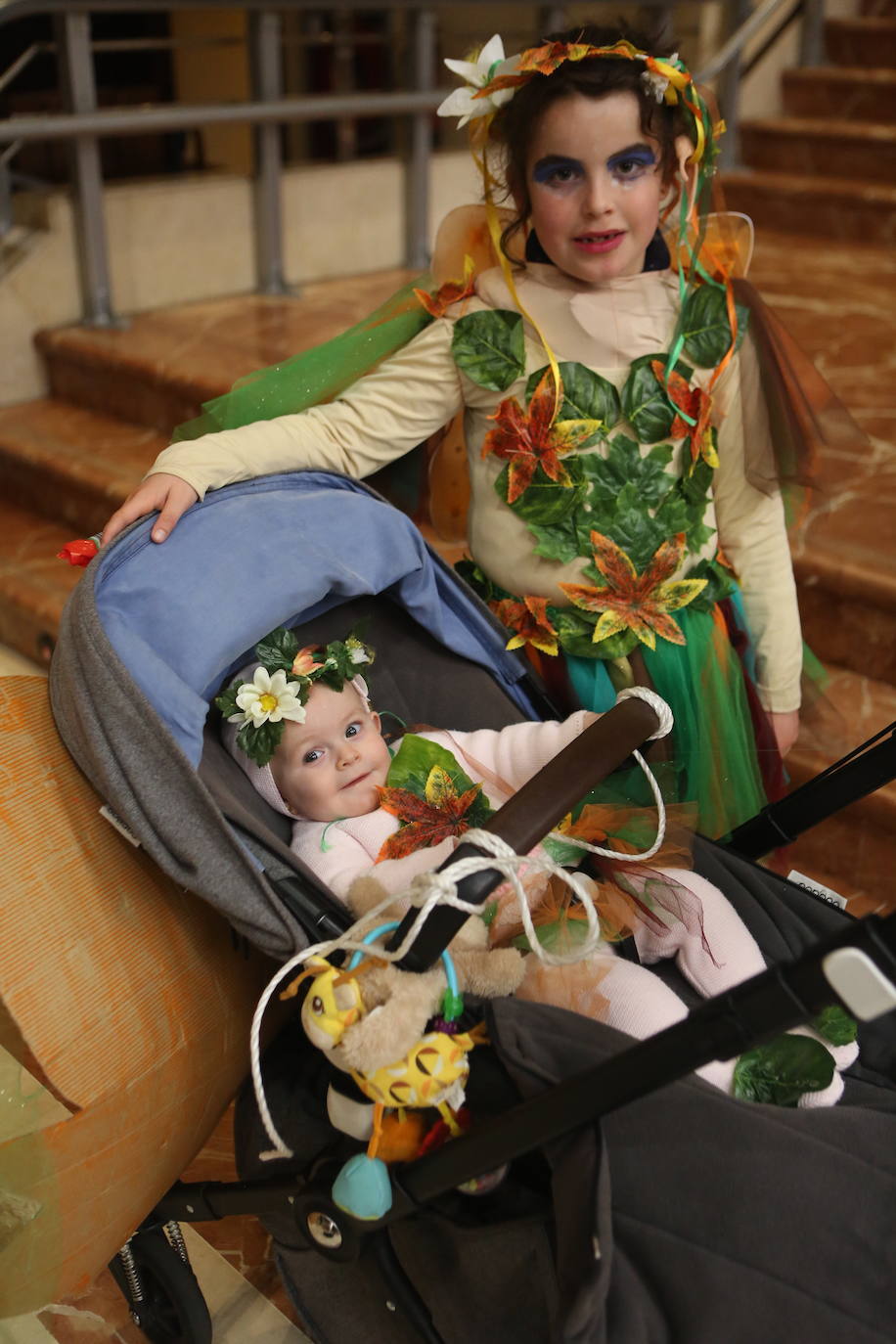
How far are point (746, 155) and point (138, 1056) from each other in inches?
168

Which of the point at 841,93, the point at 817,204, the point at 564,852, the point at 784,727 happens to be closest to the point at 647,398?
the point at 784,727

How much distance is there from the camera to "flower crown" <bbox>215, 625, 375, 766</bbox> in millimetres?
1237

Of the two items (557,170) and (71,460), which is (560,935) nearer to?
(557,170)

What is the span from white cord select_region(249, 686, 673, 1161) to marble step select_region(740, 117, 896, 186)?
3.72 meters

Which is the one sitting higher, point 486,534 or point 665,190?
point 665,190

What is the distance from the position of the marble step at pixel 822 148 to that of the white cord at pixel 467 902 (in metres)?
3.72

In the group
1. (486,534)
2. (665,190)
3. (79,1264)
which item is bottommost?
(79,1264)

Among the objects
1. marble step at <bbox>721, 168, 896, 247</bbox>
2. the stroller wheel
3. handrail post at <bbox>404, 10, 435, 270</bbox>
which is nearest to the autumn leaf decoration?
the stroller wheel

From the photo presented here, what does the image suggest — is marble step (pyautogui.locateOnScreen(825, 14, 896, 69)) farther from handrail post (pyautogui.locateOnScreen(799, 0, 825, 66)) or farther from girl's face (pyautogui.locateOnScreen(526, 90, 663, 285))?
girl's face (pyautogui.locateOnScreen(526, 90, 663, 285))

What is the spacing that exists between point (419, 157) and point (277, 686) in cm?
295

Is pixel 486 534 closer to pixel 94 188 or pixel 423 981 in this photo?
pixel 423 981

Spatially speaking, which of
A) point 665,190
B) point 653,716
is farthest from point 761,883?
point 665,190

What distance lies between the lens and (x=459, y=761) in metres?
1.37

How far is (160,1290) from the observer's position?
4.51ft
